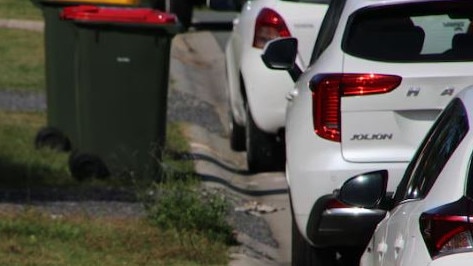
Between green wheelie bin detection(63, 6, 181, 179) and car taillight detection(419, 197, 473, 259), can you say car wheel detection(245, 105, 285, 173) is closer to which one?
green wheelie bin detection(63, 6, 181, 179)

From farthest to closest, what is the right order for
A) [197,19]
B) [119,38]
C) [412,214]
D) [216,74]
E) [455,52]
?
[197,19] → [216,74] → [119,38] → [455,52] → [412,214]

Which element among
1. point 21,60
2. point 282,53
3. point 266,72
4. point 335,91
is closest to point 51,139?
point 266,72

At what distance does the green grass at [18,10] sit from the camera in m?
22.4

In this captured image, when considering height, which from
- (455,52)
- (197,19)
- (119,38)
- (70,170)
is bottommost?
(197,19)

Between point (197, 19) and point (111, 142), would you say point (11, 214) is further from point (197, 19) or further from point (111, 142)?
point (197, 19)

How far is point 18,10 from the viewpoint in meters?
23.2

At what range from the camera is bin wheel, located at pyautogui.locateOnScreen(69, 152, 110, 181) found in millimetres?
10859

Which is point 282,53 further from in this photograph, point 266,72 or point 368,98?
point 266,72

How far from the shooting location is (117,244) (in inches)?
338

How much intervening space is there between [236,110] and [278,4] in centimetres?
140

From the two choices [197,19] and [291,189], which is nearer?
[291,189]

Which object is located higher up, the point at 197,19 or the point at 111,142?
the point at 111,142

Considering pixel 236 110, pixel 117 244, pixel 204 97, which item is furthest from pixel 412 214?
pixel 204 97

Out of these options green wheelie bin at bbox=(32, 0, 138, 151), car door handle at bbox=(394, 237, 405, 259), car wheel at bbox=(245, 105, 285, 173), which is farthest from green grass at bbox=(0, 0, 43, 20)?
car door handle at bbox=(394, 237, 405, 259)
